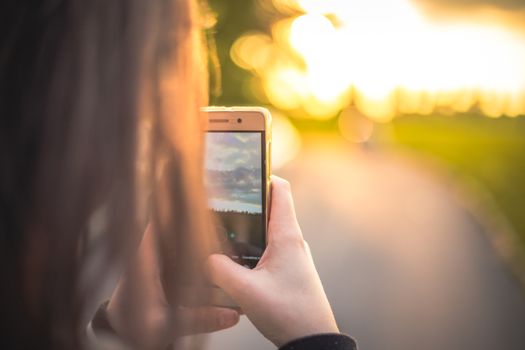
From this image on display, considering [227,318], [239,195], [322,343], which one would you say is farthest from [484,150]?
[322,343]

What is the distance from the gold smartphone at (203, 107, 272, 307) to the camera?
2.13 m

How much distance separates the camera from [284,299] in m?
1.60

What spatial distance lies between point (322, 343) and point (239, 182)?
87cm

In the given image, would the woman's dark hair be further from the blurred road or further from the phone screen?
the blurred road

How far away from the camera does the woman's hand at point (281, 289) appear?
154 cm

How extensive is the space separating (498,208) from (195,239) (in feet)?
45.3

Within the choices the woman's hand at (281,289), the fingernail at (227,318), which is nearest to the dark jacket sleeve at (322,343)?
the woman's hand at (281,289)

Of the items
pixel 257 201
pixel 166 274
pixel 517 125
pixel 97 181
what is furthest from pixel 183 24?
pixel 517 125

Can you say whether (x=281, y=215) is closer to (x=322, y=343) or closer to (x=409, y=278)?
(x=322, y=343)

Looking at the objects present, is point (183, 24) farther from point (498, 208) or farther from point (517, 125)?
point (517, 125)

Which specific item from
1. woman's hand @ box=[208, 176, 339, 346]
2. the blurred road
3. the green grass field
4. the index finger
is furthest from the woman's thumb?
the green grass field

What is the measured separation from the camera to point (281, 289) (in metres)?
1.64

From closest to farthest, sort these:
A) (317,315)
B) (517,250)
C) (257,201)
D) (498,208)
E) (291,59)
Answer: (317,315) < (257,201) < (517,250) < (498,208) < (291,59)

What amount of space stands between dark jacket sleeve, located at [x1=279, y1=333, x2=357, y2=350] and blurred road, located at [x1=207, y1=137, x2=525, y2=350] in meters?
1.54
